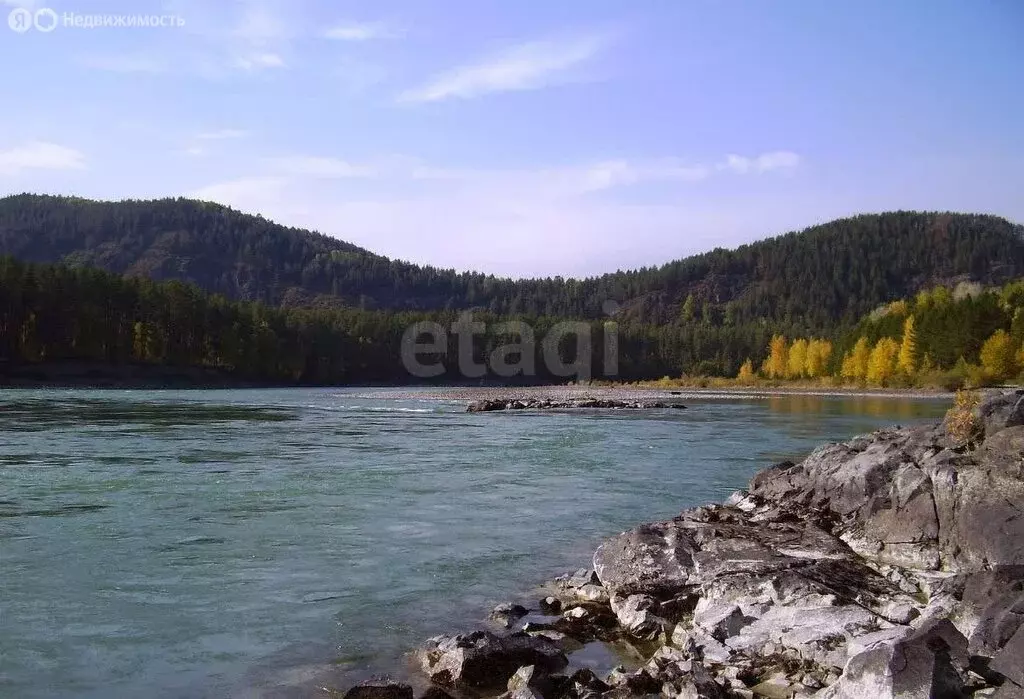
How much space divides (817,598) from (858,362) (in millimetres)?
131213

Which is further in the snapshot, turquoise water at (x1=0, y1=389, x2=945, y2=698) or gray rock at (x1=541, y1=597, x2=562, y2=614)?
gray rock at (x1=541, y1=597, x2=562, y2=614)

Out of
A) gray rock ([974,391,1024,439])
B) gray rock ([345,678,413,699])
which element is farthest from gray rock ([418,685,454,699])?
gray rock ([974,391,1024,439])

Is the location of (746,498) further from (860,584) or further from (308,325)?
(308,325)

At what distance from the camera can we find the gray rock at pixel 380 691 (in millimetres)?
8758

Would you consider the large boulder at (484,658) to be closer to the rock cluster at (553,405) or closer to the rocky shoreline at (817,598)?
the rocky shoreline at (817,598)

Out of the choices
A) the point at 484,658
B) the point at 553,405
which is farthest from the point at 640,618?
the point at 553,405

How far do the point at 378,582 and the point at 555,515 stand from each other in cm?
696

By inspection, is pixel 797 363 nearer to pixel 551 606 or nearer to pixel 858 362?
pixel 858 362

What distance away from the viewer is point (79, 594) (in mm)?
12203

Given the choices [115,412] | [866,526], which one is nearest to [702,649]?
[866,526]

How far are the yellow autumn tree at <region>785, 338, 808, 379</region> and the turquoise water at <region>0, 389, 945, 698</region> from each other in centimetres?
12489

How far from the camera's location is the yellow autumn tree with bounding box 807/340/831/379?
5866 inches

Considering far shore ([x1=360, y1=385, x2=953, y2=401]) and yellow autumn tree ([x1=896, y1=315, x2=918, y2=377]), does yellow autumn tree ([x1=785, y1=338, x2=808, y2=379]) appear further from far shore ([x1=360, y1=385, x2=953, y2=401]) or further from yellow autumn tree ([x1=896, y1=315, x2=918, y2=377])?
yellow autumn tree ([x1=896, y1=315, x2=918, y2=377])

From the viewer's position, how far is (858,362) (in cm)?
13162
